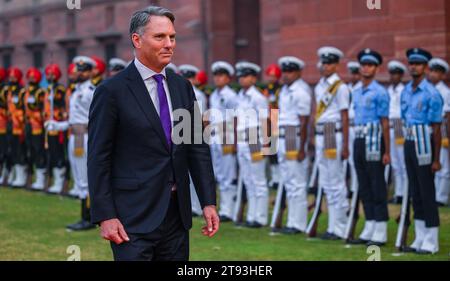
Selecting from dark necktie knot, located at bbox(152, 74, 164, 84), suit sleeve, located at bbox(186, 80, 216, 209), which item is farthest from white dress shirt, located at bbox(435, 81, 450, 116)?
dark necktie knot, located at bbox(152, 74, 164, 84)

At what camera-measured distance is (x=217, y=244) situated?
12625 mm

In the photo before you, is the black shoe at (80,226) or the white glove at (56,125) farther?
the white glove at (56,125)

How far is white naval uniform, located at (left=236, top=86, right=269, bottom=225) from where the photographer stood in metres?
14.4

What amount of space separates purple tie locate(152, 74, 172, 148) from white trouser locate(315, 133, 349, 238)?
259 inches

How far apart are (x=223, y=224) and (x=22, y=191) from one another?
256 inches

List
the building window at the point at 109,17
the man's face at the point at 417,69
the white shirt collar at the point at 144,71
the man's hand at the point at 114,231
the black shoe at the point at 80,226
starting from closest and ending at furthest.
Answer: the man's hand at the point at 114,231 → the white shirt collar at the point at 144,71 → the man's face at the point at 417,69 → the black shoe at the point at 80,226 → the building window at the point at 109,17

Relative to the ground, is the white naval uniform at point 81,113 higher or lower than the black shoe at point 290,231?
higher

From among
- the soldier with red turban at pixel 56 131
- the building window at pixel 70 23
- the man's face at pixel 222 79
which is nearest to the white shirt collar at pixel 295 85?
the man's face at pixel 222 79

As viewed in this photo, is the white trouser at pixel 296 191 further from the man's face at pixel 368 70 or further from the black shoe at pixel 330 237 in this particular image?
the man's face at pixel 368 70

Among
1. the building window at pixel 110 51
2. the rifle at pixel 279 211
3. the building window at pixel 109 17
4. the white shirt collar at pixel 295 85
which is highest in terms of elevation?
the building window at pixel 109 17

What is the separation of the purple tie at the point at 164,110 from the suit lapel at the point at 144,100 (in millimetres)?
51

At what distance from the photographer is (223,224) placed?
14.9 metres

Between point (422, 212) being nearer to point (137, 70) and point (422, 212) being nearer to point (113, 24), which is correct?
point (137, 70)

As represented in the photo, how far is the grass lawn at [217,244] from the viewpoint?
457 inches
